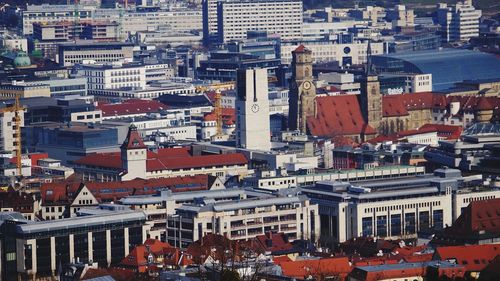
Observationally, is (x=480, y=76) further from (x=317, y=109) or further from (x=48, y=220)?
(x=48, y=220)

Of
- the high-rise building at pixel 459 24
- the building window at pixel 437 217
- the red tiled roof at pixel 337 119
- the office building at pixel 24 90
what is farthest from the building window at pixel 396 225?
the high-rise building at pixel 459 24

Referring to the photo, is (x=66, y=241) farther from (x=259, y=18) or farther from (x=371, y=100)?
(x=259, y=18)

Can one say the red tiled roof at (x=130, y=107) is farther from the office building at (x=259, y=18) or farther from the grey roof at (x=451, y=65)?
the office building at (x=259, y=18)

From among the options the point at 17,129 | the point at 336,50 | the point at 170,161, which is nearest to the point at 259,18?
the point at 336,50

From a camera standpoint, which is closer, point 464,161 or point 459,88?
point 464,161

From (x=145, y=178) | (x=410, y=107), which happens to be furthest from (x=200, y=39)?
(x=145, y=178)

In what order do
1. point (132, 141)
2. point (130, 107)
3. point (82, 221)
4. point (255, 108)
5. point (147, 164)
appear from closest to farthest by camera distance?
point (82, 221), point (132, 141), point (147, 164), point (255, 108), point (130, 107)
